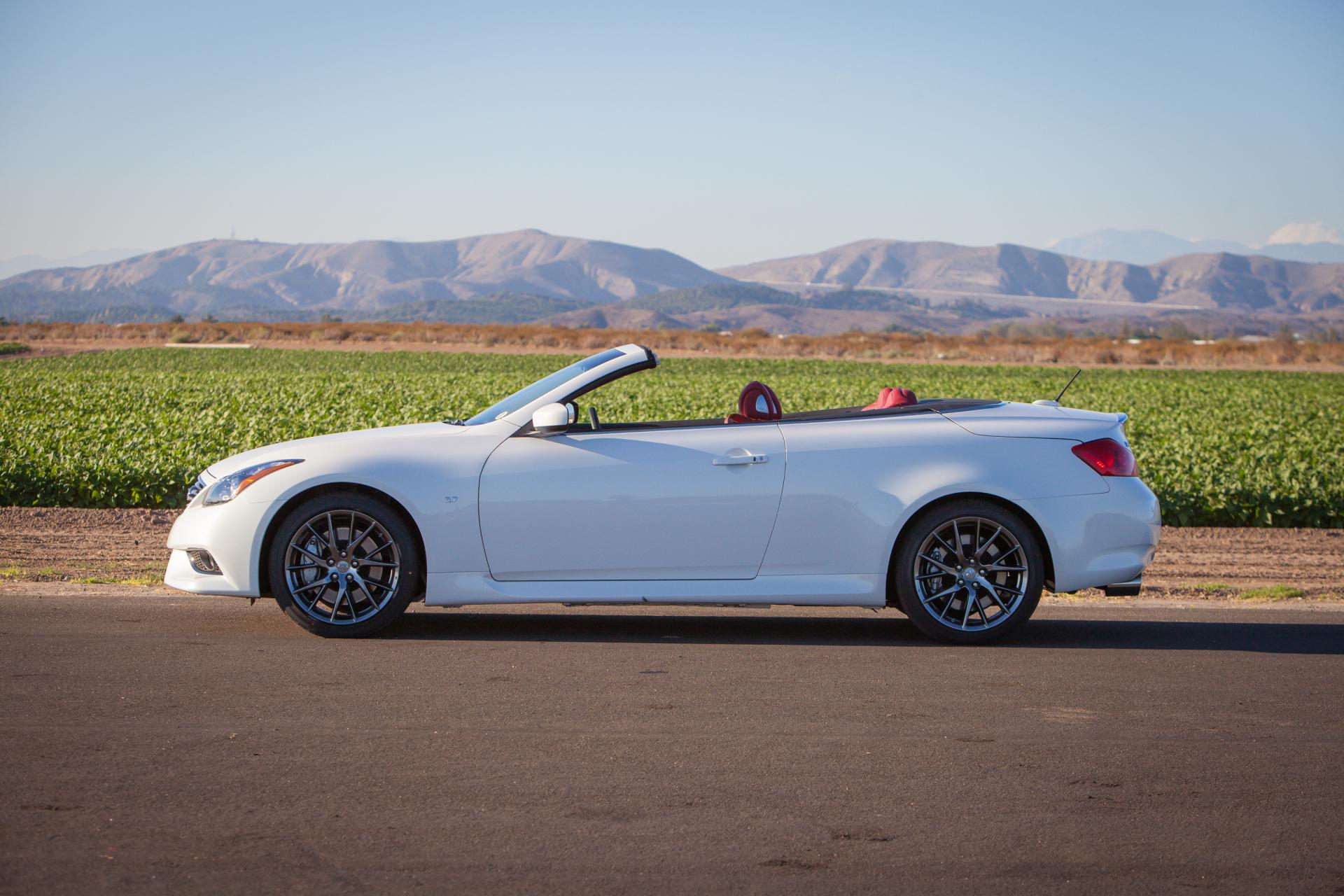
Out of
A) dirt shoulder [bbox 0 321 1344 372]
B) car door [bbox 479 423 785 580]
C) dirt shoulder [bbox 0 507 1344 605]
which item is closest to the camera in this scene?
car door [bbox 479 423 785 580]

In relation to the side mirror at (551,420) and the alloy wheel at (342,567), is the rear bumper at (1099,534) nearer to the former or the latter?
the side mirror at (551,420)

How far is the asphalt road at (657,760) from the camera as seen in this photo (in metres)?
3.69

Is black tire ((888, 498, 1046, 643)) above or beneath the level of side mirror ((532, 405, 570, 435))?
beneath

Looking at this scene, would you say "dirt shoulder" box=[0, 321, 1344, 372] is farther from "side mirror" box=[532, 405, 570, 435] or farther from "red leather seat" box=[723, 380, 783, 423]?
"side mirror" box=[532, 405, 570, 435]

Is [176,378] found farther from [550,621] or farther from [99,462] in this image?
[550,621]

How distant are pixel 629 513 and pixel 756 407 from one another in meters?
1.00

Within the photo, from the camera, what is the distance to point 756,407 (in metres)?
7.04

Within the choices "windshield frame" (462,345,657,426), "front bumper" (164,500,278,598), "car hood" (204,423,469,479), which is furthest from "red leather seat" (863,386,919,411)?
"front bumper" (164,500,278,598)

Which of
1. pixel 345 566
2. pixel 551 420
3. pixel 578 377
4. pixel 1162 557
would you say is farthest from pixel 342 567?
pixel 1162 557

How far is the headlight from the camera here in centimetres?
671

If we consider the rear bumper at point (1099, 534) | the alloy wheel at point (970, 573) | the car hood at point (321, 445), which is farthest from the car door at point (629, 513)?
the rear bumper at point (1099, 534)

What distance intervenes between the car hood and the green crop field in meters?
6.86

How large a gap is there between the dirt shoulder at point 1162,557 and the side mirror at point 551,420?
341 cm

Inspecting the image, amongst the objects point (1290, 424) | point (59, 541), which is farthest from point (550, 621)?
point (1290, 424)
